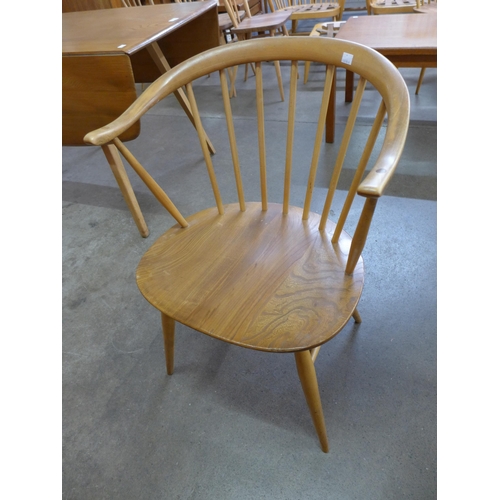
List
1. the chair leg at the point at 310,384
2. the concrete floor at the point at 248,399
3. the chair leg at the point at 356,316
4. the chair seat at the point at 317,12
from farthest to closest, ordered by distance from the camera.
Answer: the chair seat at the point at 317,12
the chair leg at the point at 356,316
the concrete floor at the point at 248,399
the chair leg at the point at 310,384

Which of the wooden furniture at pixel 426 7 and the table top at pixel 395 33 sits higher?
the wooden furniture at pixel 426 7

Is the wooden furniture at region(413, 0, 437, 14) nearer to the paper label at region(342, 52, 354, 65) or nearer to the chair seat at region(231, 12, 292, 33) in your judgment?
the chair seat at region(231, 12, 292, 33)

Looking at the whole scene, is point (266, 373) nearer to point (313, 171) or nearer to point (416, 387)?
point (416, 387)

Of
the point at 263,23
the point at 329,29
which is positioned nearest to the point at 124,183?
the point at 329,29

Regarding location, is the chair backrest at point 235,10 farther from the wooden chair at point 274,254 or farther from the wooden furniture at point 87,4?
the wooden chair at point 274,254

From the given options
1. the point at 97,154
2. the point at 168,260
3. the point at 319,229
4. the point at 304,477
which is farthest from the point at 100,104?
the point at 304,477

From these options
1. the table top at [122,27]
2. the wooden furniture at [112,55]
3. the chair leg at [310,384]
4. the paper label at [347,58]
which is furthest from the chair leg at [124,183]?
the chair leg at [310,384]

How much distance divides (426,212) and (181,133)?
170cm

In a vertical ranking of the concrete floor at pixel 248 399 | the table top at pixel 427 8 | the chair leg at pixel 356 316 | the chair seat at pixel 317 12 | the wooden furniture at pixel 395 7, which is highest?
the chair seat at pixel 317 12

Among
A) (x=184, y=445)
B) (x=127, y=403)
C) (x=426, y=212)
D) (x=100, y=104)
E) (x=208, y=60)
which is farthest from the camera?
(x=426, y=212)

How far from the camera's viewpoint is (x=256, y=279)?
2.63ft

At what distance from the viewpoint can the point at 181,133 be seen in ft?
8.15

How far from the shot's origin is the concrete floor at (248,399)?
916 millimetres

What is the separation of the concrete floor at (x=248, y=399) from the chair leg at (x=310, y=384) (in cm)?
13
